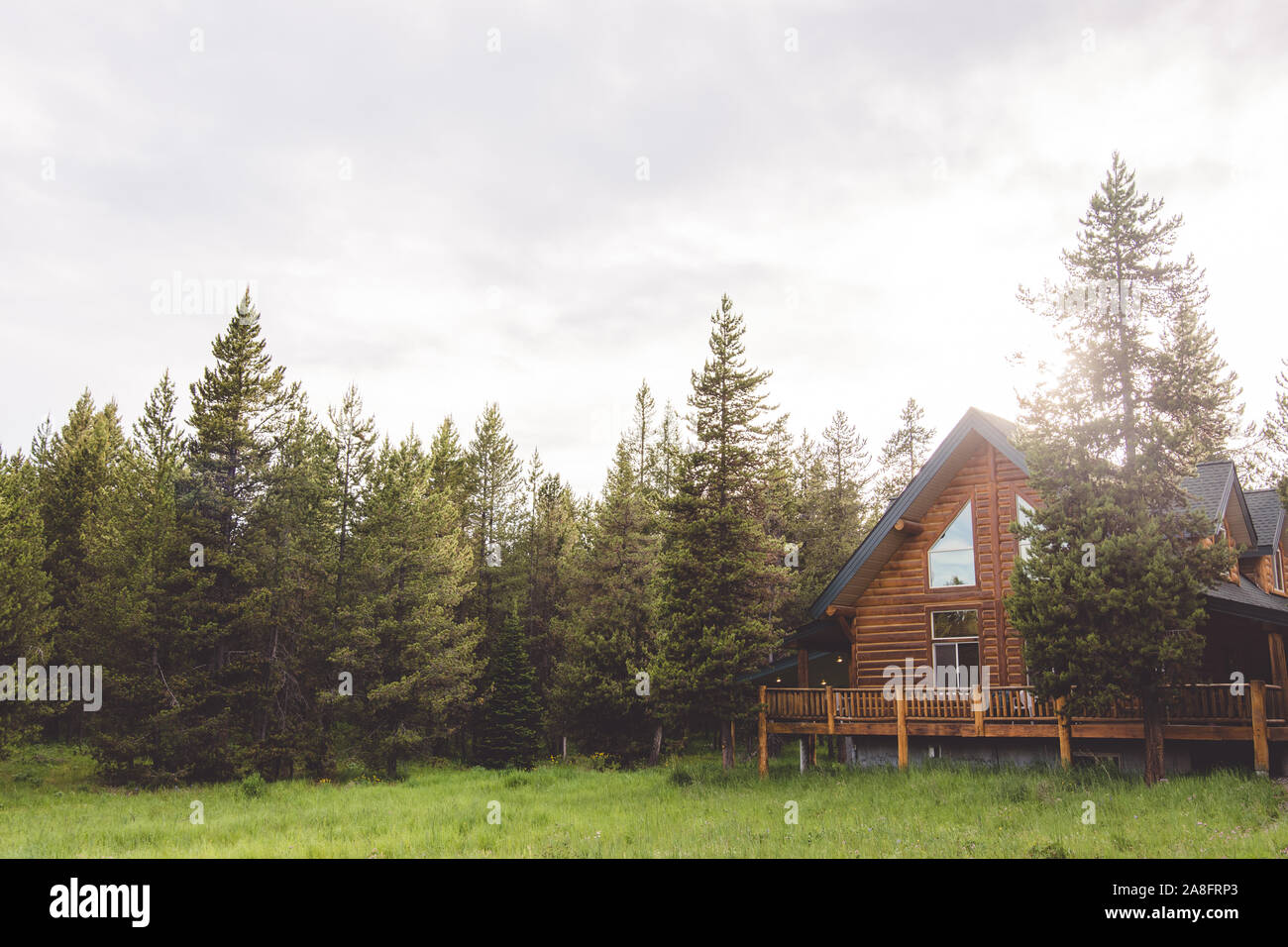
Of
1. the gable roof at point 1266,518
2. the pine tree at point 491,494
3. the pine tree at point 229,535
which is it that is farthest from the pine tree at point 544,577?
the gable roof at point 1266,518

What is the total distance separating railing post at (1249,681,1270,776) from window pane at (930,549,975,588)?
6448mm

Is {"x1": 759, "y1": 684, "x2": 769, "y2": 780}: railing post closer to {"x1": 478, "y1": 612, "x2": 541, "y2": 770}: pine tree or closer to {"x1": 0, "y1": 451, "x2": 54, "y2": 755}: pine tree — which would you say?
{"x1": 478, "y1": 612, "x2": 541, "y2": 770}: pine tree

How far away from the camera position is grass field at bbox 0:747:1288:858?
1187 centimetres

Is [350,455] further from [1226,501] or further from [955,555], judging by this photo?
[1226,501]

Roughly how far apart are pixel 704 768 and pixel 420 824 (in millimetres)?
10267

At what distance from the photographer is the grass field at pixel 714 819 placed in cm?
1187

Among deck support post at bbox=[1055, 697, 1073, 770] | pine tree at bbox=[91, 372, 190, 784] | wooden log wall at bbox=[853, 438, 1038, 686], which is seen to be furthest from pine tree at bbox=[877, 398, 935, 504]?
pine tree at bbox=[91, 372, 190, 784]

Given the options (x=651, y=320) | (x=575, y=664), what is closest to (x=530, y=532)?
(x=575, y=664)

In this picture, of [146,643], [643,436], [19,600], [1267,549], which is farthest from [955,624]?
[19,600]

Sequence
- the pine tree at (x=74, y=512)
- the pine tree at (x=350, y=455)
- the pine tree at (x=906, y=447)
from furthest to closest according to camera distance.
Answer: the pine tree at (x=906, y=447), the pine tree at (x=350, y=455), the pine tree at (x=74, y=512)

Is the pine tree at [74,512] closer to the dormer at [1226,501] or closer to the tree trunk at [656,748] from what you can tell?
the tree trunk at [656,748]

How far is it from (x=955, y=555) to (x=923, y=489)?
202 cm

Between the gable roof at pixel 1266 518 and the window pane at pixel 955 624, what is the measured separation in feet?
29.2

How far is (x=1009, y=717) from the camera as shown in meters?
19.0
